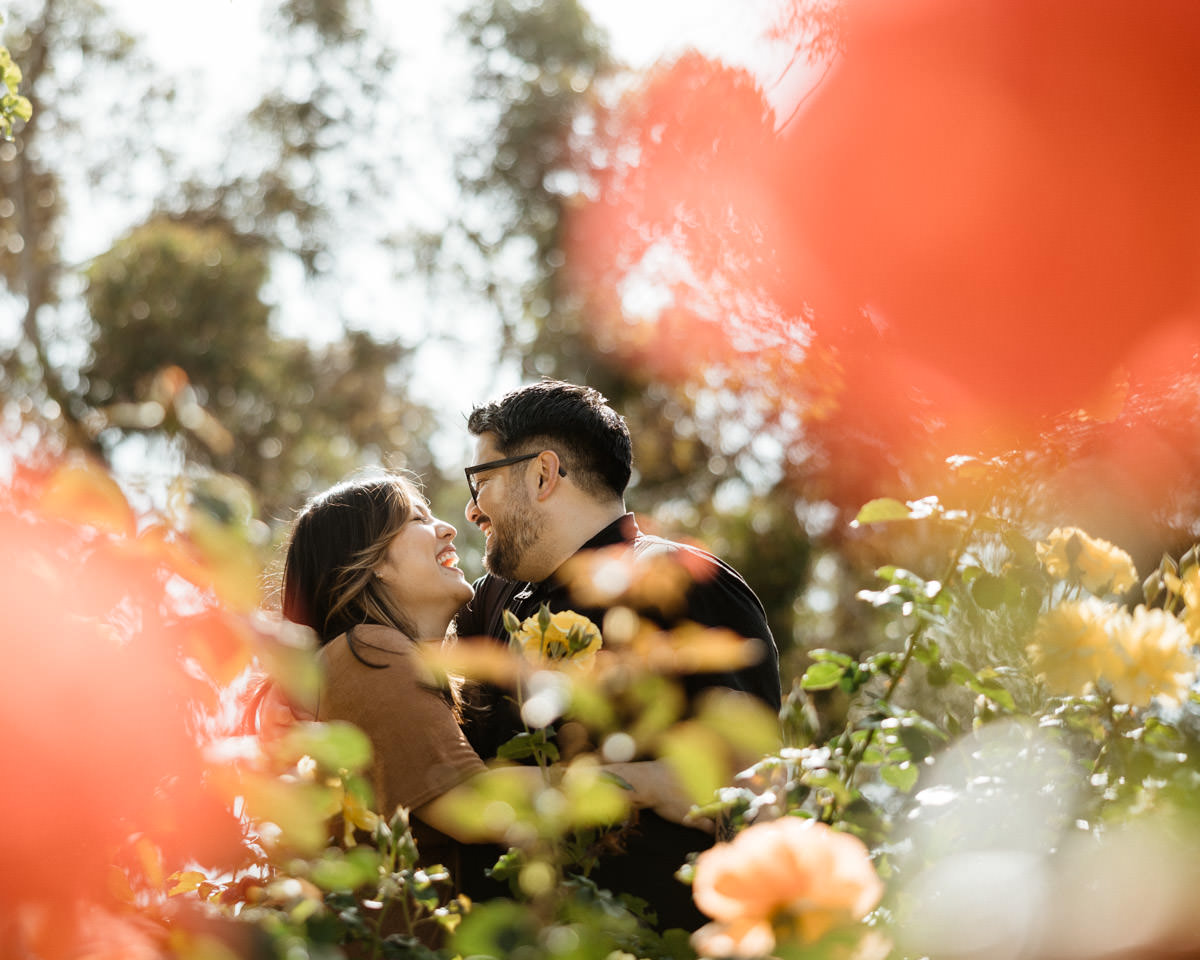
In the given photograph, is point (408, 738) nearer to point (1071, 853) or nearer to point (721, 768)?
point (721, 768)

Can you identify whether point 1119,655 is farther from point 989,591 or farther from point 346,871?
point 346,871

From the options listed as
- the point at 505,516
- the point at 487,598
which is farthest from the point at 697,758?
the point at 487,598

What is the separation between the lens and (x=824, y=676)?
3.08 ft

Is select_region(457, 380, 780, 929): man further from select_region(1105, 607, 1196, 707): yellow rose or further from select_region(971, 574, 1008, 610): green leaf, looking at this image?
select_region(1105, 607, 1196, 707): yellow rose

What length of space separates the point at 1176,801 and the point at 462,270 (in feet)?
41.6

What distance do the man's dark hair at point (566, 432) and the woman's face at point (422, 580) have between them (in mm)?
377

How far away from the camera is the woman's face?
6.70ft

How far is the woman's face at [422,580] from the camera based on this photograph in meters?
2.04

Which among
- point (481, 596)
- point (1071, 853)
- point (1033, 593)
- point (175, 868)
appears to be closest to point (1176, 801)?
point (1071, 853)

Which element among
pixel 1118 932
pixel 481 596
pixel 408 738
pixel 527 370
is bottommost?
pixel 1118 932

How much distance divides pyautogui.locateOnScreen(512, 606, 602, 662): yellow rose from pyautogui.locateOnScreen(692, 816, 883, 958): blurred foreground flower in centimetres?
34

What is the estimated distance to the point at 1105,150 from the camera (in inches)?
37.3

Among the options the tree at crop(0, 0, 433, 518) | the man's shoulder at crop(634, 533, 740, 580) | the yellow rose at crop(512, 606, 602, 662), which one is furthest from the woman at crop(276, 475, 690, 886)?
the tree at crop(0, 0, 433, 518)

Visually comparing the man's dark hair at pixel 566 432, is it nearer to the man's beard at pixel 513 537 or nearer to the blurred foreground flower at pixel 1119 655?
the man's beard at pixel 513 537
